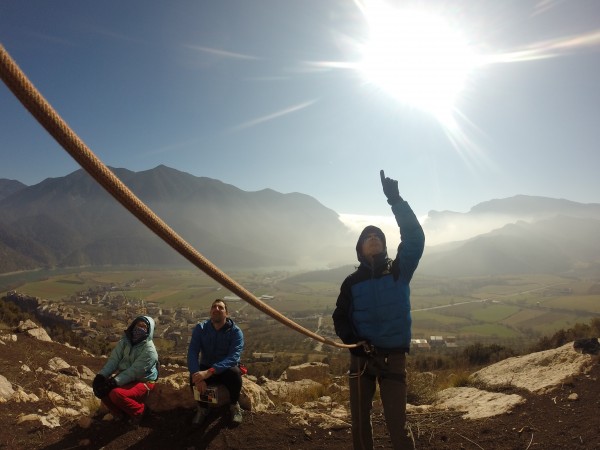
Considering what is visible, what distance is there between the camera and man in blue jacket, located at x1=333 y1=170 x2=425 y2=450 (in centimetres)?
283

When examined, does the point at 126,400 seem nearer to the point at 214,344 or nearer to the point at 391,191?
the point at 214,344

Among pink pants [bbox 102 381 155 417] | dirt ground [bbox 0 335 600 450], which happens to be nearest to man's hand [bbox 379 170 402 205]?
dirt ground [bbox 0 335 600 450]

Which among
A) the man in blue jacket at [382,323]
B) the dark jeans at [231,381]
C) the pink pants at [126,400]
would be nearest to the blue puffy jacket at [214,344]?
the dark jeans at [231,381]

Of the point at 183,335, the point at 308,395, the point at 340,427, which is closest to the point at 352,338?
the point at 340,427

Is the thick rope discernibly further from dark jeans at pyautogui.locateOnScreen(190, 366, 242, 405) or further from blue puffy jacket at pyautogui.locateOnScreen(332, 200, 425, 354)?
dark jeans at pyautogui.locateOnScreen(190, 366, 242, 405)

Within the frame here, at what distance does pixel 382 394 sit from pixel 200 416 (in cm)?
288

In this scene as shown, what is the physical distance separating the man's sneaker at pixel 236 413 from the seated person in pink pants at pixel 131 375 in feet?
4.31

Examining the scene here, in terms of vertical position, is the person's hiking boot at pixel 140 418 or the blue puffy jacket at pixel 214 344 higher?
the blue puffy jacket at pixel 214 344

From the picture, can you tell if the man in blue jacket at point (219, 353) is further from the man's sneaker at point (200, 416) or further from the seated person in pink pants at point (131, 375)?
the seated person in pink pants at point (131, 375)

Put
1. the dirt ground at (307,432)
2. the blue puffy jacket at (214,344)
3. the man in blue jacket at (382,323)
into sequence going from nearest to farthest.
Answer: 1. the man in blue jacket at (382,323)
2. the dirt ground at (307,432)
3. the blue puffy jacket at (214,344)

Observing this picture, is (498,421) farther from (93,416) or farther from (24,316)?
(24,316)

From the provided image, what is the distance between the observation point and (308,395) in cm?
739

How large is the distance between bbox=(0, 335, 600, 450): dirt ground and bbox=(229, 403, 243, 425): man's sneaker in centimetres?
9

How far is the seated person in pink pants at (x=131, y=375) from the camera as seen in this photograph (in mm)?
4305
